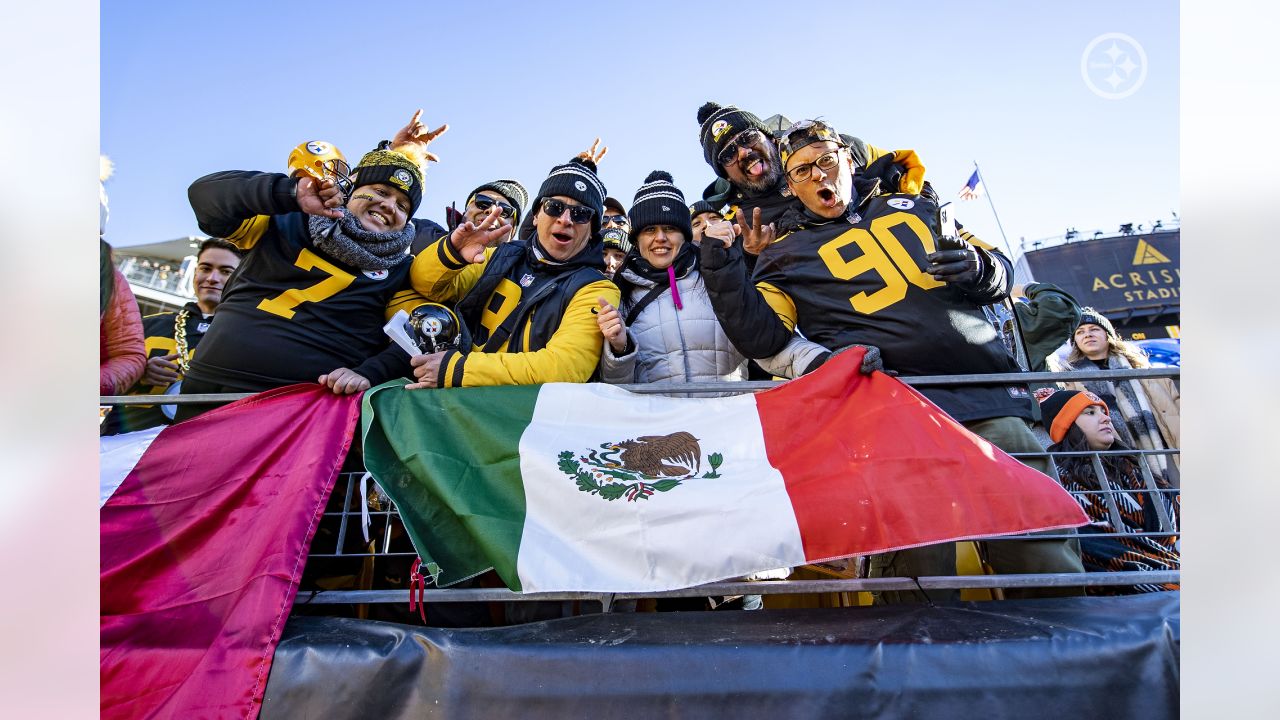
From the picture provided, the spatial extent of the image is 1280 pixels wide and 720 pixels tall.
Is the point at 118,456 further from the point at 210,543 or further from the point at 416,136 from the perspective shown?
the point at 416,136

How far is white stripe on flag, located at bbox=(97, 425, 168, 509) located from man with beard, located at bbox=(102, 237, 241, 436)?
171 centimetres

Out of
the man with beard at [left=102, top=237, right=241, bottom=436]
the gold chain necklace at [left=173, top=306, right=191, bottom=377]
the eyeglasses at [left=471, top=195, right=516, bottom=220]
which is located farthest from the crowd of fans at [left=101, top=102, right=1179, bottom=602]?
the eyeglasses at [left=471, top=195, right=516, bottom=220]

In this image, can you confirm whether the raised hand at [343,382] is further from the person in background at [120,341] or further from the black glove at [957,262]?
the black glove at [957,262]

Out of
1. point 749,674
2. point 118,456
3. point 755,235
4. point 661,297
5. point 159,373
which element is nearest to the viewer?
point 749,674

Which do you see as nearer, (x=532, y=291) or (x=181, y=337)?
(x=532, y=291)

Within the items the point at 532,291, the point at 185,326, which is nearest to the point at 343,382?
the point at 532,291

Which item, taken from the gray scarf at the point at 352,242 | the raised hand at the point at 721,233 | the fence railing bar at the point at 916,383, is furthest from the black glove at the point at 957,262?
the gray scarf at the point at 352,242

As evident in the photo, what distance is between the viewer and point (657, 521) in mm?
2707

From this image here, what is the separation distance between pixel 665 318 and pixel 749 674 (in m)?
1.88

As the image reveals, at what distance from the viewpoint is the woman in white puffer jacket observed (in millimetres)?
3582

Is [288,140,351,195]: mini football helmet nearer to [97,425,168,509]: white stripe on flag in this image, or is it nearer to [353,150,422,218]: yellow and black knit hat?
[353,150,422,218]: yellow and black knit hat

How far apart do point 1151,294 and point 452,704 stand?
3095 cm

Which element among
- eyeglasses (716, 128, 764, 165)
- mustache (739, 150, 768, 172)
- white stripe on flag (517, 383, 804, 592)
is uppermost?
eyeglasses (716, 128, 764, 165)
